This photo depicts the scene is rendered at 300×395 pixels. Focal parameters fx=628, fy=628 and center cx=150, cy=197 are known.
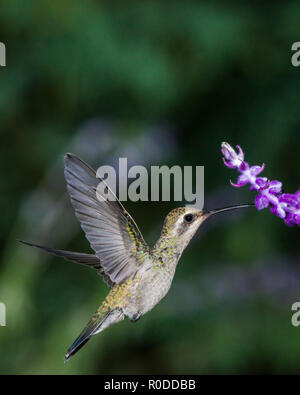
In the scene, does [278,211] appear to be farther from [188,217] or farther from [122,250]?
[122,250]

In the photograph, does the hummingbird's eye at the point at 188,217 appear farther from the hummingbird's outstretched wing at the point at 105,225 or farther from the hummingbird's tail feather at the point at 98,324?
the hummingbird's tail feather at the point at 98,324

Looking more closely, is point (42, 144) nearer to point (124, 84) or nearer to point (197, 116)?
point (124, 84)

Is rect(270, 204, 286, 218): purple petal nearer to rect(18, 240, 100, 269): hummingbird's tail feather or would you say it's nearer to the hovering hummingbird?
the hovering hummingbird

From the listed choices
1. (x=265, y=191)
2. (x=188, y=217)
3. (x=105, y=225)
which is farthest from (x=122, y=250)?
(x=265, y=191)

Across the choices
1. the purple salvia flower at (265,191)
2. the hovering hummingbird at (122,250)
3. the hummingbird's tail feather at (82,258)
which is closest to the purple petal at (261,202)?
the purple salvia flower at (265,191)

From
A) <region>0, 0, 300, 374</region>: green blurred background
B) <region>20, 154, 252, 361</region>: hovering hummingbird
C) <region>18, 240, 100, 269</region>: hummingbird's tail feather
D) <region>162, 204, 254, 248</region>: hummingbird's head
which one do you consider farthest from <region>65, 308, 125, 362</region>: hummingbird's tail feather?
<region>0, 0, 300, 374</region>: green blurred background

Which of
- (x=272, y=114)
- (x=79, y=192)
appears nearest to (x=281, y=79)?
(x=272, y=114)
